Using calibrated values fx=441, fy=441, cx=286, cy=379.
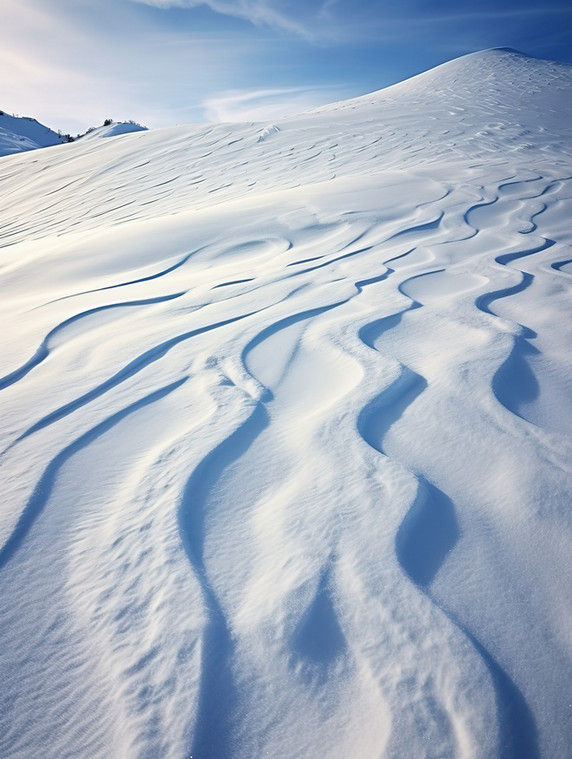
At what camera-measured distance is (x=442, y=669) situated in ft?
1.98

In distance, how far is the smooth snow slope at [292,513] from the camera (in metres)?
0.59

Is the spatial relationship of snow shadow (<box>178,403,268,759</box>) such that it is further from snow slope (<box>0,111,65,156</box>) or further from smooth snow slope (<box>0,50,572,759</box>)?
snow slope (<box>0,111,65,156</box>)

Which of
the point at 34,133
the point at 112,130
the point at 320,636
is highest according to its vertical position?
the point at 34,133

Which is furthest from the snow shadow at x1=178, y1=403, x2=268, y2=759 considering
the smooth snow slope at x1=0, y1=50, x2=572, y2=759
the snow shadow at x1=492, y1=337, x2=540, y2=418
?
the snow shadow at x1=492, y1=337, x2=540, y2=418

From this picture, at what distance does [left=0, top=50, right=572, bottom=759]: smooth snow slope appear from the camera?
0.59 meters

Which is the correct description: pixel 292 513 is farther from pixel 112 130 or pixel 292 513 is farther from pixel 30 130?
pixel 30 130

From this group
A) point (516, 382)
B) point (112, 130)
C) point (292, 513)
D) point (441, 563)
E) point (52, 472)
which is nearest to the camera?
point (441, 563)

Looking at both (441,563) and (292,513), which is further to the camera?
(292,513)

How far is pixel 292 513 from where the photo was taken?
0.86m

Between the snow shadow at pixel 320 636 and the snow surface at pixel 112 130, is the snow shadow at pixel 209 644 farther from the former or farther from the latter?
the snow surface at pixel 112 130

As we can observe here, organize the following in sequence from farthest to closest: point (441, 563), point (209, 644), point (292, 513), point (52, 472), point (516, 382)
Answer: point (516, 382)
point (52, 472)
point (292, 513)
point (441, 563)
point (209, 644)

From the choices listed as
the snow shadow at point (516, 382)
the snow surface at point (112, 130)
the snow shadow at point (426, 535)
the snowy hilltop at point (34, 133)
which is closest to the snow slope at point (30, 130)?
the snowy hilltop at point (34, 133)

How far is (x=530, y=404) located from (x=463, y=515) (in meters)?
0.46

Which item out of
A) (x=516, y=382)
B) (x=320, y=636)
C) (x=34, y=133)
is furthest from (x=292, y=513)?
(x=34, y=133)
